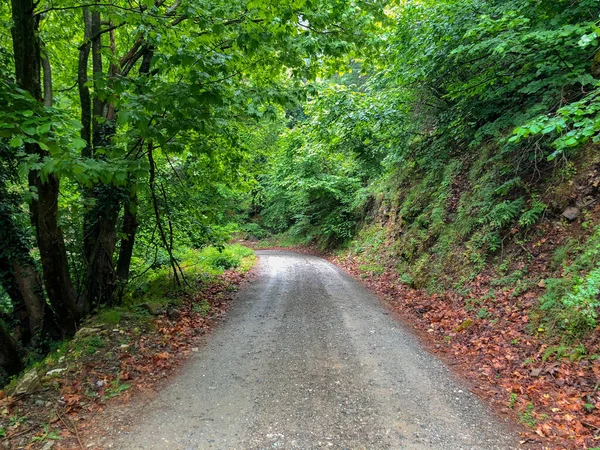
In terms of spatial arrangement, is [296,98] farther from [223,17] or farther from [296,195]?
[296,195]

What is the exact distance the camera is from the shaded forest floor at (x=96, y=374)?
329cm

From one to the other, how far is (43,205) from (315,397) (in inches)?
189

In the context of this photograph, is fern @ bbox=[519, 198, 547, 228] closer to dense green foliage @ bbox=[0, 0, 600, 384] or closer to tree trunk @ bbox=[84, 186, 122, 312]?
dense green foliage @ bbox=[0, 0, 600, 384]

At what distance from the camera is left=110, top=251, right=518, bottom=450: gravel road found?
320cm

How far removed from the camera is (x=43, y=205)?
4859mm

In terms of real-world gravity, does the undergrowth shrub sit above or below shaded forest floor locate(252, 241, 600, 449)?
above

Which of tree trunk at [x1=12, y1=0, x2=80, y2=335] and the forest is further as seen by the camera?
tree trunk at [x1=12, y1=0, x2=80, y2=335]

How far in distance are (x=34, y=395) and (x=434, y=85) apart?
10.2 m

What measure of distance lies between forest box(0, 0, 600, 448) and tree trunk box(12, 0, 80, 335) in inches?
1.0

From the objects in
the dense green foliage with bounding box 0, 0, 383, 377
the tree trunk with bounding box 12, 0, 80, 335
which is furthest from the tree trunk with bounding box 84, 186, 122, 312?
the tree trunk with bounding box 12, 0, 80, 335

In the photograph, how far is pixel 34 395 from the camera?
12.4ft

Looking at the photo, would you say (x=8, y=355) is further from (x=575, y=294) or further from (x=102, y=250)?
(x=575, y=294)

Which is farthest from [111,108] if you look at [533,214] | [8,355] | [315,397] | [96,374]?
[533,214]

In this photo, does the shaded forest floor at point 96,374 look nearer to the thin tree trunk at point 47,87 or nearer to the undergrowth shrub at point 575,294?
the thin tree trunk at point 47,87
